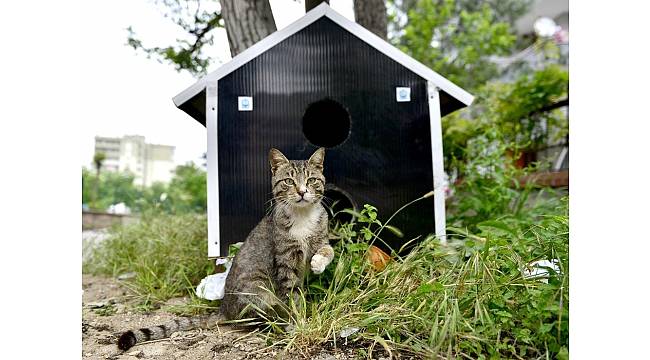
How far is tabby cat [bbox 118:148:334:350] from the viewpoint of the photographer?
5.73 ft

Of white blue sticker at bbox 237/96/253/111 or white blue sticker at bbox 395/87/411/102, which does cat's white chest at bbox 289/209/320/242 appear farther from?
white blue sticker at bbox 395/87/411/102

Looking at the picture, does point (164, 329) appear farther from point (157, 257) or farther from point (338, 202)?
point (157, 257)

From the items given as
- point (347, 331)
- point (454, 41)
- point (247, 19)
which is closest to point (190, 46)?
point (247, 19)

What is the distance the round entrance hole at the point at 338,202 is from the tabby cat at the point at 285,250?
0.35 metres

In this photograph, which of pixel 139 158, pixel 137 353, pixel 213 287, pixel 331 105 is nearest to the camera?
pixel 137 353

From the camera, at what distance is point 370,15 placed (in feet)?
12.3

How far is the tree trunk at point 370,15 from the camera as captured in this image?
3.75m

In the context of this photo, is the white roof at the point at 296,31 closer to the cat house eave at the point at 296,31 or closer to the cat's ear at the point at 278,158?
the cat house eave at the point at 296,31

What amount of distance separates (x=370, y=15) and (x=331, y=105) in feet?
5.61

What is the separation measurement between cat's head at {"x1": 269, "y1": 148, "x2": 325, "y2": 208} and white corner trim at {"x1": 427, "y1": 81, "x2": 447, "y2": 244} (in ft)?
2.54

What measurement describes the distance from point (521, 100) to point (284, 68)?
Answer: 9.75 feet
